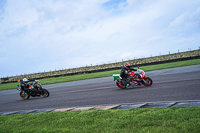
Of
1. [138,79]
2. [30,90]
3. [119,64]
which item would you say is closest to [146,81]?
[138,79]

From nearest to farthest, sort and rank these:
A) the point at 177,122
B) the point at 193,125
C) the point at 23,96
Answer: the point at 193,125 < the point at 177,122 < the point at 23,96

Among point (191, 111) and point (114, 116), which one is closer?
point (191, 111)

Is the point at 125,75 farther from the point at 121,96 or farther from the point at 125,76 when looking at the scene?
the point at 121,96

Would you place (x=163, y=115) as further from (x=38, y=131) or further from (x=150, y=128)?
(x=38, y=131)

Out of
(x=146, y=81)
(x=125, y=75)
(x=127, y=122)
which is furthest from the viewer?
(x=125, y=75)

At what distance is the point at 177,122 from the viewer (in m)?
3.80

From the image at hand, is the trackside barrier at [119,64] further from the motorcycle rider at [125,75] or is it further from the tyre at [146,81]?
the tyre at [146,81]

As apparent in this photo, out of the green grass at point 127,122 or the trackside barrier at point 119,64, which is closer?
the green grass at point 127,122

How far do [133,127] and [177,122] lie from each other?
2.85ft

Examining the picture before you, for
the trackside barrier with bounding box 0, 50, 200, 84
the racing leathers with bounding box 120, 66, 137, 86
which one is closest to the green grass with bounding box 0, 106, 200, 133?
the racing leathers with bounding box 120, 66, 137, 86

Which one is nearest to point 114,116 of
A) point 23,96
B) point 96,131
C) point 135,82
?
point 96,131

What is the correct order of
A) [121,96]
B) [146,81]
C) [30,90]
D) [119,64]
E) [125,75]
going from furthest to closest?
[119,64], [30,90], [125,75], [146,81], [121,96]

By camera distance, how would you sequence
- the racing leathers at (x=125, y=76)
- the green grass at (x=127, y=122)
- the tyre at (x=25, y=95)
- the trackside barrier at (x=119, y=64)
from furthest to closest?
the trackside barrier at (x=119, y=64)
the tyre at (x=25, y=95)
the racing leathers at (x=125, y=76)
the green grass at (x=127, y=122)

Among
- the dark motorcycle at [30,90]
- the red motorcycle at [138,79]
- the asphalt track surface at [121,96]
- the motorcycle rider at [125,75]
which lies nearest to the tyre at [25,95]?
the dark motorcycle at [30,90]
